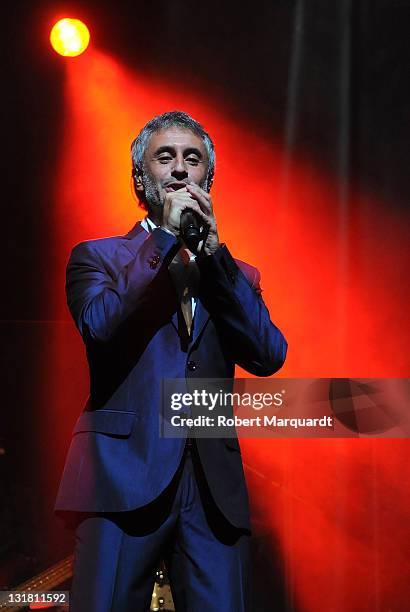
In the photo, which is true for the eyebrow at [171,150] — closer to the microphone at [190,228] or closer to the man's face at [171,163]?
the man's face at [171,163]

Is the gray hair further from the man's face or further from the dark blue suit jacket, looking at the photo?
the dark blue suit jacket

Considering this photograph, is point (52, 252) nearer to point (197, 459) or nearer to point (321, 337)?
point (321, 337)

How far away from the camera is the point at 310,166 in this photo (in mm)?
2531

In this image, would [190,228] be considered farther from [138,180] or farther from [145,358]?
[138,180]

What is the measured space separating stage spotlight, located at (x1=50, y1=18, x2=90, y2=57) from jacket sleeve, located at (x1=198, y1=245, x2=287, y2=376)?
64.3 inches

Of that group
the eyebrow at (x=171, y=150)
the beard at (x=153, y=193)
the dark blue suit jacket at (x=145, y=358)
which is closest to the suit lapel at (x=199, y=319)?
the dark blue suit jacket at (x=145, y=358)

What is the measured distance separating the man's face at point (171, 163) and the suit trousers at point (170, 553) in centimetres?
56

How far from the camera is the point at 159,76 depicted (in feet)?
8.58

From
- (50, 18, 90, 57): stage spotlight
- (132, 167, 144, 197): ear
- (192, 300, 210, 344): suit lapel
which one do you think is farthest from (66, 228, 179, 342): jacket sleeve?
(50, 18, 90, 57): stage spotlight

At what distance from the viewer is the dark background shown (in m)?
2.50

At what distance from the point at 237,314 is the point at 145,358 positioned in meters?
0.20

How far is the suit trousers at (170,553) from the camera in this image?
1.18 meters

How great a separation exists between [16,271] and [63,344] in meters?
0.36

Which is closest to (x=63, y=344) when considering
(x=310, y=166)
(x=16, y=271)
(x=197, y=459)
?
(x=16, y=271)
